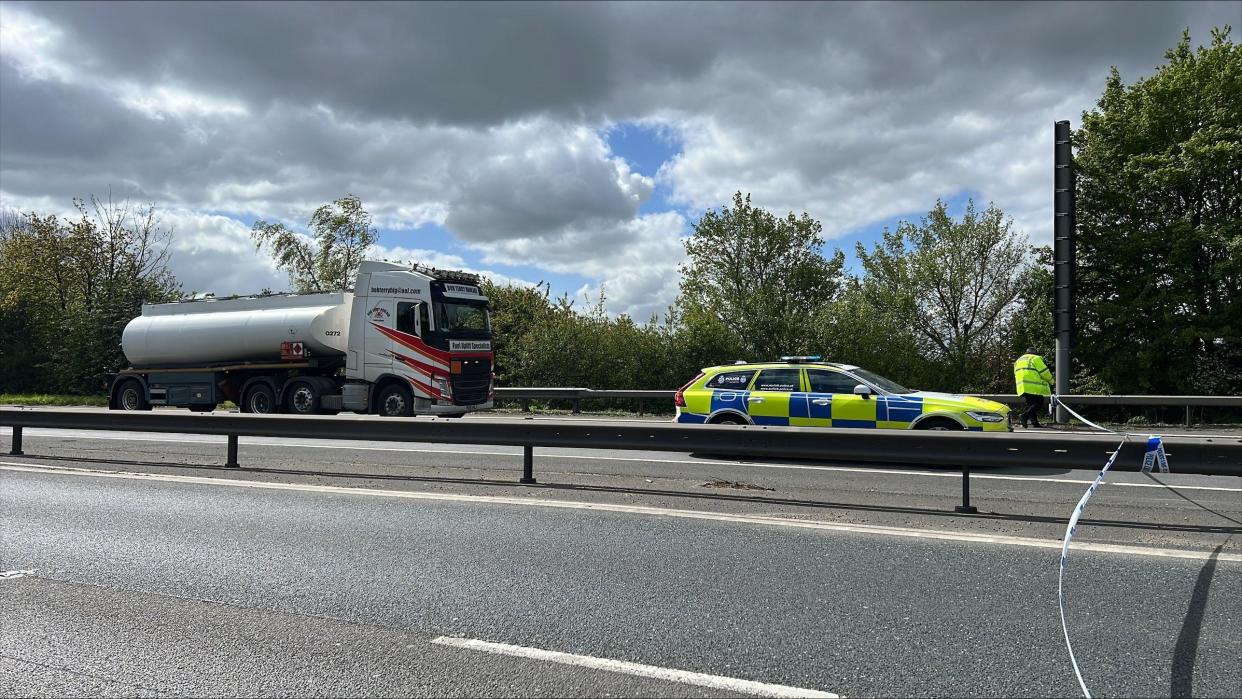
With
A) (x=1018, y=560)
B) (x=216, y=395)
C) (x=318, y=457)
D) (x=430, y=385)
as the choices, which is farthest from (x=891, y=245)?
(x=1018, y=560)

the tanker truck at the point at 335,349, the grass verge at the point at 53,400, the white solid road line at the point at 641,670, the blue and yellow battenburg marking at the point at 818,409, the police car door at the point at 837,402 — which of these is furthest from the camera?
the grass verge at the point at 53,400

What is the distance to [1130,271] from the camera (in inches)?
1047

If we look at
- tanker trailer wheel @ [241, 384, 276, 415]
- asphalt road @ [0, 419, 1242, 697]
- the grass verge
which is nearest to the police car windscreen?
asphalt road @ [0, 419, 1242, 697]

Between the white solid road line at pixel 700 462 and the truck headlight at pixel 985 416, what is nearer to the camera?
the white solid road line at pixel 700 462

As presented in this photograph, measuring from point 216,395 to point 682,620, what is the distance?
19250 mm

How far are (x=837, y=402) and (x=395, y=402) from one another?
420 inches

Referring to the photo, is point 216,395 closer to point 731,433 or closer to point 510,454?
point 510,454

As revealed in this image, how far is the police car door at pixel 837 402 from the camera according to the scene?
1125 centimetres

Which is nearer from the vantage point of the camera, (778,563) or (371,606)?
(371,606)

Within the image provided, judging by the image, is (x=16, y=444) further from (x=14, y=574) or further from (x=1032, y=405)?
(x=1032, y=405)

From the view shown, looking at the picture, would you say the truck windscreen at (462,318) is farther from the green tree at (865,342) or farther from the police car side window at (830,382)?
the green tree at (865,342)

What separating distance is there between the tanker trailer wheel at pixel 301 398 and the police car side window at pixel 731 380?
1053cm

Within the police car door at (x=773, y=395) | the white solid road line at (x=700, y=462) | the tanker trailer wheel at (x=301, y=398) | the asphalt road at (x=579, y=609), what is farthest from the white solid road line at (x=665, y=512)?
the tanker trailer wheel at (x=301, y=398)

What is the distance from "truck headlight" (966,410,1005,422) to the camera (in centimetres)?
1067
